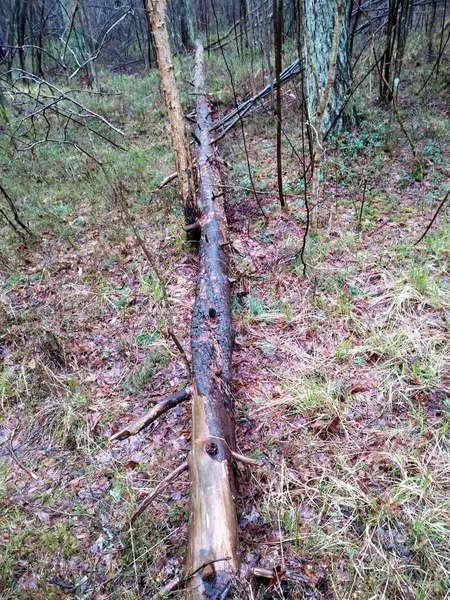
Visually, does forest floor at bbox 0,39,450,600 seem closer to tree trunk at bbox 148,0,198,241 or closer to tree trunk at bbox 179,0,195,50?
tree trunk at bbox 148,0,198,241

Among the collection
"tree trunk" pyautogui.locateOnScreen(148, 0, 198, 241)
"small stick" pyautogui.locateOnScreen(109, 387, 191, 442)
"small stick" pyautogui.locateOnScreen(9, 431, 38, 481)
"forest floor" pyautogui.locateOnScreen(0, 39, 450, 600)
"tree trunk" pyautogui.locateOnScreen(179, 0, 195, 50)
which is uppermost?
"tree trunk" pyautogui.locateOnScreen(179, 0, 195, 50)

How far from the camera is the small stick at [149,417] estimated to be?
7.08 feet

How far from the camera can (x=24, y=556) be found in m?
2.21

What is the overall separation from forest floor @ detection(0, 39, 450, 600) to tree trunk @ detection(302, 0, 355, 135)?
1.89 feet

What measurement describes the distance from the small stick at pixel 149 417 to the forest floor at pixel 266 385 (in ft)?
1.39

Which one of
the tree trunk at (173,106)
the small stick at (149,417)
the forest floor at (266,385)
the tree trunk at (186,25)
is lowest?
the forest floor at (266,385)

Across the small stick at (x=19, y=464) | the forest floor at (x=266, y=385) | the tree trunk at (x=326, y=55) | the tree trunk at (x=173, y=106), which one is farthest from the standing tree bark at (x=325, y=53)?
the small stick at (x=19, y=464)

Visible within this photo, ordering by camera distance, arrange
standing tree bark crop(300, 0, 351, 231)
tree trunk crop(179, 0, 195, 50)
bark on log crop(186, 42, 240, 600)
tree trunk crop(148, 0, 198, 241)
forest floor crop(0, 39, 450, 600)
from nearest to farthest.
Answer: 1. bark on log crop(186, 42, 240, 600)
2. forest floor crop(0, 39, 450, 600)
3. tree trunk crop(148, 0, 198, 241)
4. standing tree bark crop(300, 0, 351, 231)
5. tree trunk crop(179, 0, 195, 50)

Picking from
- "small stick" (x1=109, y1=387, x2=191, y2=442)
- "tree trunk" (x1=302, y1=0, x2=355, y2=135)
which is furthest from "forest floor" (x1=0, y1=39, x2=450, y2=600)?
"tree trunk" (x1=302, y1=0, x2=355, y2=135)

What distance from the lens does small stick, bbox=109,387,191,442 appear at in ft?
7.08

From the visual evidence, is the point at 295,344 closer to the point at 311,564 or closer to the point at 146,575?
the point at 311,564

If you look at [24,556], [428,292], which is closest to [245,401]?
[24,556]

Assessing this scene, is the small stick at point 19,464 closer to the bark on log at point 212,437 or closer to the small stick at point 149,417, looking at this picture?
the small stick at point 149,417

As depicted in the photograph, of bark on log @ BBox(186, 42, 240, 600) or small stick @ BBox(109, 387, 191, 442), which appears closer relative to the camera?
bark on log @ BBox(186, 42, 240, 600)
